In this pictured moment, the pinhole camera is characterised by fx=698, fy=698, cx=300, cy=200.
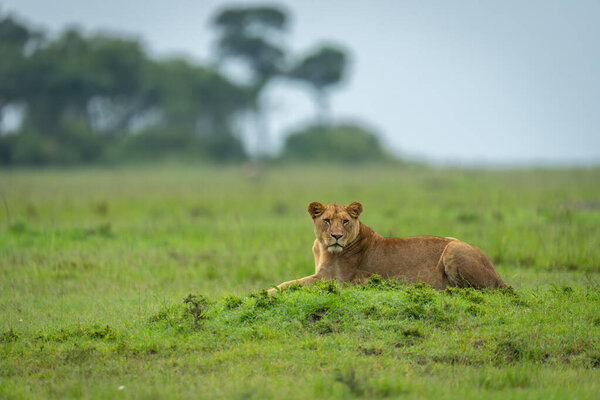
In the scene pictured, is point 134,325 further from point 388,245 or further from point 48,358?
point 388,245

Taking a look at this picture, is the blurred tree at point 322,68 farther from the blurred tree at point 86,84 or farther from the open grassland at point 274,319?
the open grassland at point 274,319

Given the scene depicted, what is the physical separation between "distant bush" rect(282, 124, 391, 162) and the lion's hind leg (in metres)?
44.0

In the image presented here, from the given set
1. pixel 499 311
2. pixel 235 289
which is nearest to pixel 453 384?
pixel 499 311

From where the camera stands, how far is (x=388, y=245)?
873 cm

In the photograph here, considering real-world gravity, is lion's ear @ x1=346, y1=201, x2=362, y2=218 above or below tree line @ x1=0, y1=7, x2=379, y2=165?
below

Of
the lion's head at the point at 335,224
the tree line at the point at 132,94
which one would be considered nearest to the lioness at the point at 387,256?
the lion's head at the point at 335,224

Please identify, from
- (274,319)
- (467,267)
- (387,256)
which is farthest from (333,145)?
(274,319)

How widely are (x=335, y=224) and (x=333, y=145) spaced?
46.3m

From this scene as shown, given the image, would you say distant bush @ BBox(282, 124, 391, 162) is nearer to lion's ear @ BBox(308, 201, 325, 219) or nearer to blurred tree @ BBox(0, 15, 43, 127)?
blurred tree @ BBox(0, 15, 43, 127)

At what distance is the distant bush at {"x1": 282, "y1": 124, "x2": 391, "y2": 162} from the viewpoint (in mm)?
53250

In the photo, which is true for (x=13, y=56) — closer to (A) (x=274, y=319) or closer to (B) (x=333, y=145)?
(B) (x=333, y=145)

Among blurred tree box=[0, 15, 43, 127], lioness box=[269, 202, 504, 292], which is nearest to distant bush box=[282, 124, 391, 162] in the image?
blurred tree box=[0, 15, 43, 127]

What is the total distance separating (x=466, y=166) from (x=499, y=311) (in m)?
32.3

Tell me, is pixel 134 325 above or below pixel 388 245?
below
